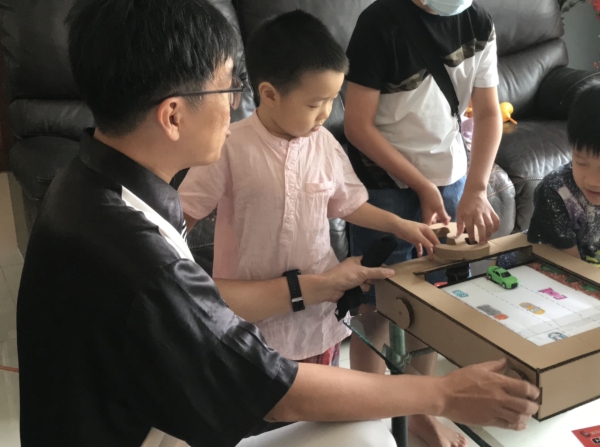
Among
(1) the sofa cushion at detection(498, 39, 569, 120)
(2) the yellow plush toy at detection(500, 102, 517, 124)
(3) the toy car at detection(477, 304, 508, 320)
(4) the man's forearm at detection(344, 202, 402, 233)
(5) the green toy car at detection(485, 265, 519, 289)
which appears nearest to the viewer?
(3) the toy car at detection(477, 304, 508, 320)

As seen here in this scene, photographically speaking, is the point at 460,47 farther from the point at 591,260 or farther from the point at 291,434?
the point at 291,434

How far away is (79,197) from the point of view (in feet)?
2.42

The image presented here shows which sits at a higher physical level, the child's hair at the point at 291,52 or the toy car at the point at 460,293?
the child's hair at the point at 291,52

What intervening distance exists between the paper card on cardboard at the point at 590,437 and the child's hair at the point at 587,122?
526 mm

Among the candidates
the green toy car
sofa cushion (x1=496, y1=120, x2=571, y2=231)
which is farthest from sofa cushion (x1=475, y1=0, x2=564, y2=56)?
the green toy car

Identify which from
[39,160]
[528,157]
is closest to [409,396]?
[39,160]

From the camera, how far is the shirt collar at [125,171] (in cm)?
77

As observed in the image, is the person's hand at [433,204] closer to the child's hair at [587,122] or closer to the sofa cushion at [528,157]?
the child's hair at [587,122]

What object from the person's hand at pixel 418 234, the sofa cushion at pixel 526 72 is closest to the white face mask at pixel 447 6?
the person's hand at pixel 418 234

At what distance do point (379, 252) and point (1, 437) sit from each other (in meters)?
1.21

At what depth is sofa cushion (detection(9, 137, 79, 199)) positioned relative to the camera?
1751mm

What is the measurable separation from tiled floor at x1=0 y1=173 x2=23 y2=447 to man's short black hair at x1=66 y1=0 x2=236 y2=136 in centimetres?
122

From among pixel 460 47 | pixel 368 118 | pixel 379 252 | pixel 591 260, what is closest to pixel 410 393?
pixel 379 252

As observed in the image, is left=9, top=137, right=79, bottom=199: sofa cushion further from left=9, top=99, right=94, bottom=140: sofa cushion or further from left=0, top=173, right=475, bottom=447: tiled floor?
left=0, top=173, right=475, bottom=447: tiled floor
